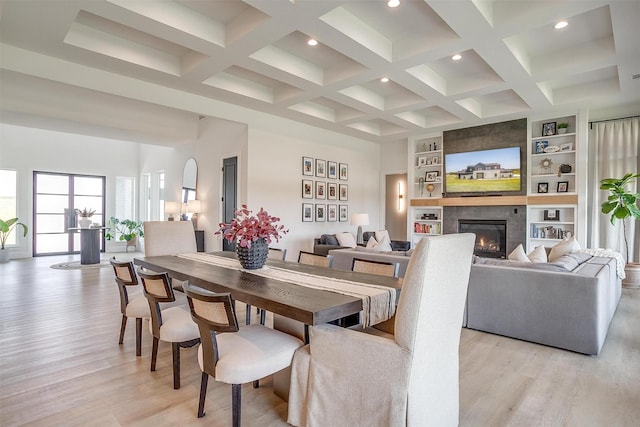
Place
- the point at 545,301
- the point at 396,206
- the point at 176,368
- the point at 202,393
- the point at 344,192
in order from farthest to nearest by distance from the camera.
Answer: the point at 396,206 < the point at 344,192 < the point at 545,301 < the point at 176,368 < the point at 202,393

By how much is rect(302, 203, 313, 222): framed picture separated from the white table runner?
4345 millimetres

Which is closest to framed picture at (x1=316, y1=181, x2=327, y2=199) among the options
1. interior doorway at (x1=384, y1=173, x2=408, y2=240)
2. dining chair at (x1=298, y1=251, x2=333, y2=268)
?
interior doorway at (x1=384, y1=173, x2=408, y2=240)

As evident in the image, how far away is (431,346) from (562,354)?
2.06 m

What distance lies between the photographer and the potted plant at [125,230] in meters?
9.52

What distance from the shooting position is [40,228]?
8.83 m

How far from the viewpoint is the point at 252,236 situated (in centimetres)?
254

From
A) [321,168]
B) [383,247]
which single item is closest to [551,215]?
[383,247]

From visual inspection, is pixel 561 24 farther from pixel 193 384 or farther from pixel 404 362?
pixel 193 384

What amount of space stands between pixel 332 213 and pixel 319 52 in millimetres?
3944

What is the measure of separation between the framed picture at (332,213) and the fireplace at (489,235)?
8.89 ft

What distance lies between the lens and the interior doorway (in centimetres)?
897

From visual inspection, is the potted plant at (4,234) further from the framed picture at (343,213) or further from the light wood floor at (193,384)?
the framed picture at (343,213)

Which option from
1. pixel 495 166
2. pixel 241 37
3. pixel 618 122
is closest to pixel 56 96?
pixel 241 37

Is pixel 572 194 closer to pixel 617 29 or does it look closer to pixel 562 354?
pixel 617 29
